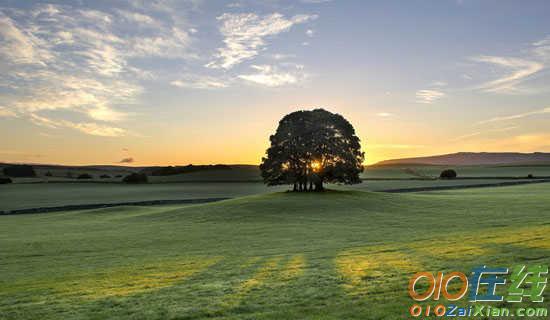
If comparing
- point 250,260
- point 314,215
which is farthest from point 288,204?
point 250,260

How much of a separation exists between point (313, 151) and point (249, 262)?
122ft

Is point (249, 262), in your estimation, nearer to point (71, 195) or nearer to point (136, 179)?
point (71, 195)

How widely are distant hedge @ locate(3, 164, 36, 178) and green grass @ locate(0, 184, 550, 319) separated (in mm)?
91070

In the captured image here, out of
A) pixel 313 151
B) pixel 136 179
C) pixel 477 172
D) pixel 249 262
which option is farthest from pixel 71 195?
pixel 477 172

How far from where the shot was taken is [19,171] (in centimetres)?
11494

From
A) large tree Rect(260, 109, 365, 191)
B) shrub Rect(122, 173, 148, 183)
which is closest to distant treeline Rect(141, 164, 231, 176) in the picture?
shrub Rect(122, 173, 148, 183)

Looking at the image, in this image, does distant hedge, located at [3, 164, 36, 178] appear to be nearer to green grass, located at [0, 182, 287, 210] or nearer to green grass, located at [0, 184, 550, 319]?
green grass, located at [0, 182, 287, 210]

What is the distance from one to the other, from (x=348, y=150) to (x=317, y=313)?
46.8 m

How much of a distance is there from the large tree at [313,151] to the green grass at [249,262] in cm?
1762

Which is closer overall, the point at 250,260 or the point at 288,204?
the point at 250,260

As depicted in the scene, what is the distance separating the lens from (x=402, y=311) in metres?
8.60

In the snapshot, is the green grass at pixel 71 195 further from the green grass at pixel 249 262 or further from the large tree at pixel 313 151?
the green grass at pixel 249 262

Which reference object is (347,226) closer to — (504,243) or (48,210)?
(504,243)

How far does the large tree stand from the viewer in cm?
5288
